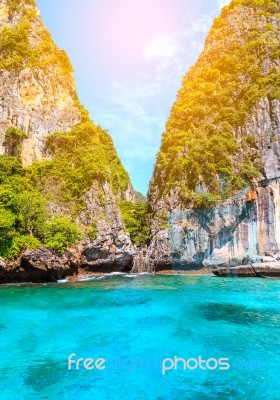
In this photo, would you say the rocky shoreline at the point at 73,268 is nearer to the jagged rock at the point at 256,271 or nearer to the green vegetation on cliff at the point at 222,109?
the jagged rock at the point at 256,271

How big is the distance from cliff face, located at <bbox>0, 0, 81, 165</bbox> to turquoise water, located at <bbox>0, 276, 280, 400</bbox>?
72.8 feet

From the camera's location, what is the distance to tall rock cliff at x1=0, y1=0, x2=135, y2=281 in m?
25.2

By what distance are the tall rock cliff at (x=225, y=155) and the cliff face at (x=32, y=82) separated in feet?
47.3

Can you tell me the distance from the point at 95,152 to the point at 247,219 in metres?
18.4

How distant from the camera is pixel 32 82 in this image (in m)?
36.5

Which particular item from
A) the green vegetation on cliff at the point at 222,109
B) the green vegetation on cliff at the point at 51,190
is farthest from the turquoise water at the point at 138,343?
the green vegetation on cliff at the point at 222,109

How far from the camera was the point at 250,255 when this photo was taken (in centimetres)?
2988

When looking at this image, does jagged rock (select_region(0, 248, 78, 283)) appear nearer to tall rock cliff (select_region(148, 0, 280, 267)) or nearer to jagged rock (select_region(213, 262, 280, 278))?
tall rock cliff (select_region(148, 0, 280, 267))

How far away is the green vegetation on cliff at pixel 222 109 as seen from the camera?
3509 centimetres

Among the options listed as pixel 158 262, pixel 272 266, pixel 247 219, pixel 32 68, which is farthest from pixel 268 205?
pixel 32 68

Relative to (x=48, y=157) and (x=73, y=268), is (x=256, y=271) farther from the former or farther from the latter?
(x=48, y=157)

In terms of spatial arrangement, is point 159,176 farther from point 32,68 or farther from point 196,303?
point 196,303

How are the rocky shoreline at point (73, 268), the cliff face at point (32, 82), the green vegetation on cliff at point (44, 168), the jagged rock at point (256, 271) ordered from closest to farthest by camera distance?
1. the rocky shoreline at point (73, 268)
2. the green vegetation on cliff at point (44, 168)
3. the jagged rock at point (256, 271)
4. the cliff face at point (32, 82)

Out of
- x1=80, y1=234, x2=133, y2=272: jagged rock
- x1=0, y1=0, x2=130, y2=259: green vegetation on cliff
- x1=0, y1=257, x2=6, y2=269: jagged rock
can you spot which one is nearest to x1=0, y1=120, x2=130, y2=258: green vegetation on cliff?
x1=0, y1=0, x2=130, y2=259: green vegetation on cliff
